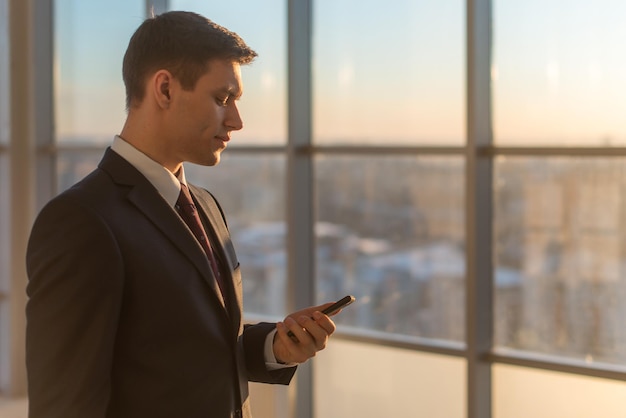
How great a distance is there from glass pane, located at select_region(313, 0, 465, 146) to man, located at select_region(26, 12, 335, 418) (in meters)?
2.76

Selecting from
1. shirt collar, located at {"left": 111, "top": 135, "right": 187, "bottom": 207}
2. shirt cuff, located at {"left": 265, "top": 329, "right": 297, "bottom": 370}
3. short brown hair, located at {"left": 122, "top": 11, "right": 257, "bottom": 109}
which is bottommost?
shirt cuff, located at {"left": 265, "top": 329, "right": 297, "bottom": 370}

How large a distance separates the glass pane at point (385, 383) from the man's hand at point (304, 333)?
2.77 meters

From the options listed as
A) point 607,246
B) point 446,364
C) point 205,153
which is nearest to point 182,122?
point 205,153

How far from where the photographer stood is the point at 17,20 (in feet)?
19.8

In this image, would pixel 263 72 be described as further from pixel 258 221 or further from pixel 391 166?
pixel 391 166

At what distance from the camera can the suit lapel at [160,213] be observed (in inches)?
65.8

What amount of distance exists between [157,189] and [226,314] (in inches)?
11.8

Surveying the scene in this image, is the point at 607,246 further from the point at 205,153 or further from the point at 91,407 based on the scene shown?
the point at 91,407

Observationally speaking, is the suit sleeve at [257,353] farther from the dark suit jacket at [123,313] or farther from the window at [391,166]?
the window at [391,166]

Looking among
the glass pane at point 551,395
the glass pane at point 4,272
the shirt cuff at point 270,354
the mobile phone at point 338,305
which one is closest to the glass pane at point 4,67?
the glass pane at point 4,272

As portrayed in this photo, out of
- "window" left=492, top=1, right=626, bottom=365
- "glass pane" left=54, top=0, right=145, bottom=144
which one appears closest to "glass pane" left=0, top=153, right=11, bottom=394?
"glass pane" left=54, top=0, right=145, bottom=144

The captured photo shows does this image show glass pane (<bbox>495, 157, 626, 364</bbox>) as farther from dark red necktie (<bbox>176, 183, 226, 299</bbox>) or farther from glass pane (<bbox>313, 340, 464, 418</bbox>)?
dark red necktie (<bbox>176, 183, 226, 299</bbox>)

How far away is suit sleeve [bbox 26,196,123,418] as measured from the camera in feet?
4.85

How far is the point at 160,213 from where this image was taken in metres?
1.69
